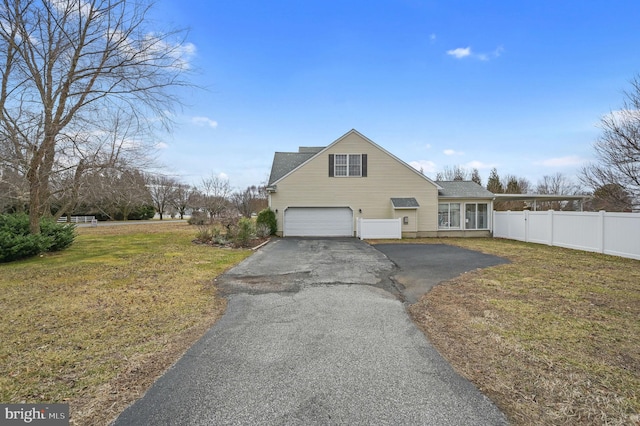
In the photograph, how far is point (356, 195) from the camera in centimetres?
1839

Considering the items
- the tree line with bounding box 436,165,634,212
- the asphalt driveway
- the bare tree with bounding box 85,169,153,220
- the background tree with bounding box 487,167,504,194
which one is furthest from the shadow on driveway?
the background tree with bounding box 487,167,504,194

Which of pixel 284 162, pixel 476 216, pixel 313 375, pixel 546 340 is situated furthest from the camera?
pixel 284 162

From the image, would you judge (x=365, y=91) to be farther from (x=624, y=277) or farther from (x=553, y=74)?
(x=624, y=277)

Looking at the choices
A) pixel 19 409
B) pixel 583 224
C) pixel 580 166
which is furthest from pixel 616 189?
pixel 19 409

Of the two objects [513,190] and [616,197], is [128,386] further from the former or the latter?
[513,190]

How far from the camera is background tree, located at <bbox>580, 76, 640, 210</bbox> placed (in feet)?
38.5

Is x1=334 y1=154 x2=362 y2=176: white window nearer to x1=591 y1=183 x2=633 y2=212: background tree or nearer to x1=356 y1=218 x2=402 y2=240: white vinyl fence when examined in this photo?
x1=356 y1=218 x2=402 y2=240: white vinyl fence

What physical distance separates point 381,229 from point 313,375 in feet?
49.5

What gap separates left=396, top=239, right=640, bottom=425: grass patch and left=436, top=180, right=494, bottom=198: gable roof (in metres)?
11.2

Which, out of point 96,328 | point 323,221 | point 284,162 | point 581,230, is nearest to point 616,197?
point 581,230

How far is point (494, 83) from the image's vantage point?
15047mm

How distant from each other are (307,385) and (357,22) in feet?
45.6

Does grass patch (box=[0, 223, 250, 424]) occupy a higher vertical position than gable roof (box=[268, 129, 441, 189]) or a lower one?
lower

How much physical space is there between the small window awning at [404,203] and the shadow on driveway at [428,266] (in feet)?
18.8
